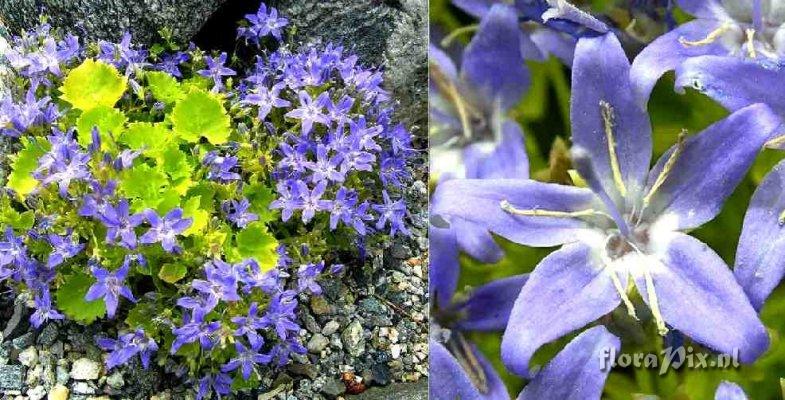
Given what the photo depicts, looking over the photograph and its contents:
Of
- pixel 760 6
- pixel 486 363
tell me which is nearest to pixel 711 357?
pixel 486 363

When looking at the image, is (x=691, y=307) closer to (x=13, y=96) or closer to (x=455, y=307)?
(x=455, y=307)

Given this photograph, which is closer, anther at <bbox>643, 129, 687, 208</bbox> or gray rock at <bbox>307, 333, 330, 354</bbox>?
anther at <bbox>643, 129, 687, 208</bbox>

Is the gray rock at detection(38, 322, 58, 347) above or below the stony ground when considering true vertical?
above

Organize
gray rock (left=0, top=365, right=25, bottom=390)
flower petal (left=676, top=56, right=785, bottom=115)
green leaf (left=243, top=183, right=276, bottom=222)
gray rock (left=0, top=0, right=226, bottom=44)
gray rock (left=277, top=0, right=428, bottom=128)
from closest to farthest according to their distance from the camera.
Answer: flower petal (left=676, top=56, right=785, bottom=115) → gray rock (left=0, top=365, right=25, bottom=390) → green leaf (left=243, top=183, right=276, bottom=222) → gray rock (left=0, top=0, right=226, bottom=44) → gray rock (left=277, top=0, right=428, bottom=128)

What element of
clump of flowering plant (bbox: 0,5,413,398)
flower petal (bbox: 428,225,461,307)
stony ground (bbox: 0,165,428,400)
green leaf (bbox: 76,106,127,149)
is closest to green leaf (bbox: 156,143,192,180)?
clump of flowering plant (bbox: 0,5,413,398)

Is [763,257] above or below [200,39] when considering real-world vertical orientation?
above

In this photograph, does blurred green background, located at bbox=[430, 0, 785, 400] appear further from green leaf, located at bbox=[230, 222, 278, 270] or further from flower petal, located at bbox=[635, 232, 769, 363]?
green leaf, located at bbox=[230, 222, 278, 270]

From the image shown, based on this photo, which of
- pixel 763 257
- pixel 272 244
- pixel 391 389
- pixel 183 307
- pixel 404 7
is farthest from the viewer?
pixel 404 7
